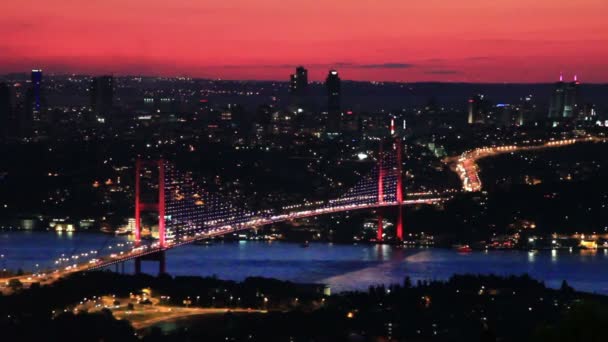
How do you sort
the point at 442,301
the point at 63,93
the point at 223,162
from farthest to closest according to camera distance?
the point at 63,93 → the point at 223,162 → the point at 442,301

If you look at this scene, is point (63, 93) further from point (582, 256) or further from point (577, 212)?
point (582, 256)

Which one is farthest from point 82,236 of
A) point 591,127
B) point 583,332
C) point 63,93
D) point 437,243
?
point 63,93

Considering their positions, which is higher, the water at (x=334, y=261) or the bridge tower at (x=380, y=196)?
the bridge tower at (x=380, y=196)

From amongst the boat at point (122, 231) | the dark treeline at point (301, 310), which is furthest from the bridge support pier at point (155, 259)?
the boat at point (122, 231)

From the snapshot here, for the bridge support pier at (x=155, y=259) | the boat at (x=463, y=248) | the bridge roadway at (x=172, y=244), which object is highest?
the bridge roadway at (x=172, y=244)

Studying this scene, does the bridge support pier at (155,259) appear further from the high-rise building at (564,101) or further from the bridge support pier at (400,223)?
the high-rise building at (564,101)

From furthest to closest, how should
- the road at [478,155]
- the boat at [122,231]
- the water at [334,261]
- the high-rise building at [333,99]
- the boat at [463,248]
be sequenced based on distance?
1. the high-rise building at [333,99]
2. the road at [478,155]
3. the boat at [122,231]
4. the boat at [463,248]
5. the water at [334,261]

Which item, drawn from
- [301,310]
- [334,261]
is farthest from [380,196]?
[301,310]
